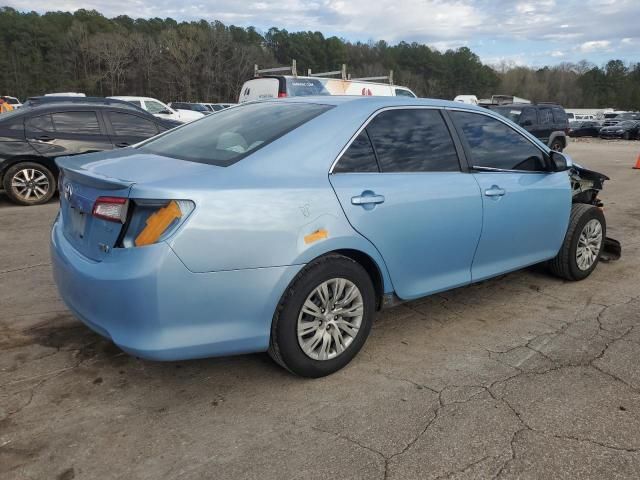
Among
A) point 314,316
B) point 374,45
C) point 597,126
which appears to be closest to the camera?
point 314,316

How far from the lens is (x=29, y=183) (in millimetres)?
8484

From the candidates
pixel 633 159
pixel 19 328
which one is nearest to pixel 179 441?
pixel 19 328

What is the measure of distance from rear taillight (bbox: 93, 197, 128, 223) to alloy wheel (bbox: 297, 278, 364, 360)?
104 cm

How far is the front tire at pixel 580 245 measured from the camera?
15.9 ft

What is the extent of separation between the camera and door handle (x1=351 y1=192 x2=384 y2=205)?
3.12 m

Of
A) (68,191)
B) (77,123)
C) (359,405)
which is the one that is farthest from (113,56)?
(359,405)

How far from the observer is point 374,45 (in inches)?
4284

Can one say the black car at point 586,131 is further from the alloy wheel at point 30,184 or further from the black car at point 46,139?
the alloy wheel at point 30,184

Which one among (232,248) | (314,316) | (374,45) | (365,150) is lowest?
(314,316)

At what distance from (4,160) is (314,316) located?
7221mm

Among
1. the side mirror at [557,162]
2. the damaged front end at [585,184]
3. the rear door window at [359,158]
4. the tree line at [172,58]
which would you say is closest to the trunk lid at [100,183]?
the rear door window at [359,158]

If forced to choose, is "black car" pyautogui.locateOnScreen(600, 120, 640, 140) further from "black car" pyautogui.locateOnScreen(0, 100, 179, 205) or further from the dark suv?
"black car" pyautogui.locateOnScreen(0, 100, 179, 205)

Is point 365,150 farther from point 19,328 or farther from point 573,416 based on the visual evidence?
point 19,328

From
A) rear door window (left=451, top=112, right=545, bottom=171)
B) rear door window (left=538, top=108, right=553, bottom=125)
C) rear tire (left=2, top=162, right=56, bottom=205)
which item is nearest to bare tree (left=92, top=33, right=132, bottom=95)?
rear door window (left=538, top=108, right=553, bottom=125)
